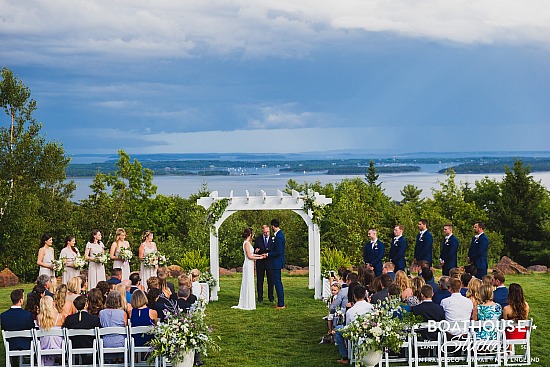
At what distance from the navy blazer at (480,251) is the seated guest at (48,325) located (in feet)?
27.5

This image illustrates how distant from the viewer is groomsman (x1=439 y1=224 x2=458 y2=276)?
14.9 metres

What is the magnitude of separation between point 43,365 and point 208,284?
641 cm

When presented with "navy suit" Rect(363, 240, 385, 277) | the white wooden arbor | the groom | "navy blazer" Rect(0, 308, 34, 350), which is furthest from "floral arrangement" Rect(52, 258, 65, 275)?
"navy suit" Rect(363, 240, 385, 277)

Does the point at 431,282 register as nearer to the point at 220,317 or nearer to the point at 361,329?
the point at 361,329

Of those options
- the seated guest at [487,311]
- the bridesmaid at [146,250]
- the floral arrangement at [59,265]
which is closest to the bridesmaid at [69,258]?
the floral arrangement at [59,265]

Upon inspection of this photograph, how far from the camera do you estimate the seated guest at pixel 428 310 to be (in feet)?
32.8

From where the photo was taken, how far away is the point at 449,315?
10109 millimetres

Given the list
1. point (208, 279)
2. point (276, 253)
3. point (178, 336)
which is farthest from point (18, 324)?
point (208, 279)

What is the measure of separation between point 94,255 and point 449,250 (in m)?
7.21

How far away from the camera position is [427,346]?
9.99 meters

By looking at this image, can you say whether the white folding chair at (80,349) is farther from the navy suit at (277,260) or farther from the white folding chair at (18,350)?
the navy suit at (277,260)

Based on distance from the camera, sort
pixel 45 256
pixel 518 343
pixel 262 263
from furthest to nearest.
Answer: pixel 262 263 → pixel 45 256 → pixel 518 343

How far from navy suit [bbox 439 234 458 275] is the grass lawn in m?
1.82

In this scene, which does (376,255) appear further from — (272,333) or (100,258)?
(100,258)
